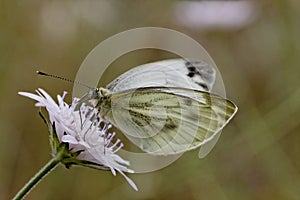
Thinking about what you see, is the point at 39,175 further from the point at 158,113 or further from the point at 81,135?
the point at 158,113

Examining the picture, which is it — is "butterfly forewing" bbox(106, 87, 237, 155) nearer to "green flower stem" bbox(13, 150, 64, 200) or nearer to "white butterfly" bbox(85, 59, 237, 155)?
"white butterfly" bbox(85, 59, 237, 155)

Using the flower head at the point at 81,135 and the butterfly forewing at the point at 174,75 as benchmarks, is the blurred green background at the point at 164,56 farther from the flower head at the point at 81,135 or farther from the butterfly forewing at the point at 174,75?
the flower head at the point at 81,135

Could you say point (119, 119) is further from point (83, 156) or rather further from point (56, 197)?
point (56, 197)

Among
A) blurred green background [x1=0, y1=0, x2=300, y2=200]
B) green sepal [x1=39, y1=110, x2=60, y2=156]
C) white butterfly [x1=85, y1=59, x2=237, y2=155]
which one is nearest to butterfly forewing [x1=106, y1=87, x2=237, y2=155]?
white butterfly [x1=85, y1=59, x2=237, y2=155]

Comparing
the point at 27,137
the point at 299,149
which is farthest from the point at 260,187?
the point at 27,137

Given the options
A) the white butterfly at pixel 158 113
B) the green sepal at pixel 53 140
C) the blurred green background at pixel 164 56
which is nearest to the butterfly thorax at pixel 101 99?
the white butterfly at pixel 158 113
